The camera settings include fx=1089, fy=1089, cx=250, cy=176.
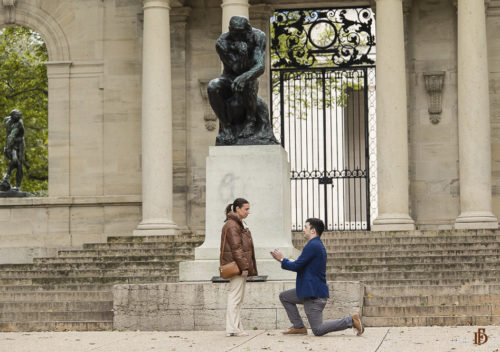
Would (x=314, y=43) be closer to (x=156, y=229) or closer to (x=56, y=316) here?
(x=156, y=229)

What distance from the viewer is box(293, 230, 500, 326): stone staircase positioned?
1822cm

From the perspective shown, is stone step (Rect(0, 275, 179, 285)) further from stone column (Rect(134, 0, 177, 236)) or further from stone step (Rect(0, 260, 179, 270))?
stone column (Rect(134, 0, 177, 236))

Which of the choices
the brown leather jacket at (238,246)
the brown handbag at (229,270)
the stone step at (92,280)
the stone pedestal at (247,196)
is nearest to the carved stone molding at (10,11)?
the stone step at (92,280)

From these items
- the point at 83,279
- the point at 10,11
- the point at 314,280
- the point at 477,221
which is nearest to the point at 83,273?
the point at 83,279

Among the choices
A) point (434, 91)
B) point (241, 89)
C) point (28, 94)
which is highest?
point (28, 94)

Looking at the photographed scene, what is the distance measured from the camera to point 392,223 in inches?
1144

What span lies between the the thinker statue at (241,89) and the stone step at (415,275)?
573 cm

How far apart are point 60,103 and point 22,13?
3344mm

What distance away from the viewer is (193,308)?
16.8 metres

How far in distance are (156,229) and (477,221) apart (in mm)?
8760

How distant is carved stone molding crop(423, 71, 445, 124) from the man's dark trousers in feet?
61.1

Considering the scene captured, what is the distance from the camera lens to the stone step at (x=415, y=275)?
73.7ft

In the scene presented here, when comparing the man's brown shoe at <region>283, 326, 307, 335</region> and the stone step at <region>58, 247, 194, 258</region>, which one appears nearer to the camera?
the man's brown shoe at <region>283, 326, 307, 335</region>

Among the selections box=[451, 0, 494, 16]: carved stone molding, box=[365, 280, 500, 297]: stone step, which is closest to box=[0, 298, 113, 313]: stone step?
box=[365, 280, 500, 297]: stone step
